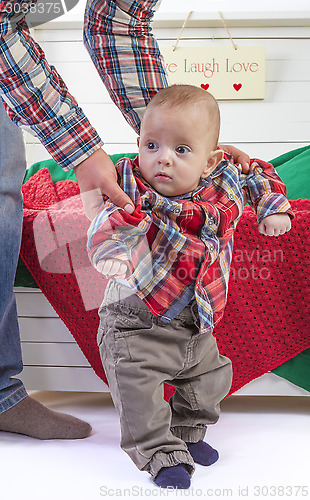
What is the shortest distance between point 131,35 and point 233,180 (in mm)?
335

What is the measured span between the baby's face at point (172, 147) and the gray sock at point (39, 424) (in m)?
0.54

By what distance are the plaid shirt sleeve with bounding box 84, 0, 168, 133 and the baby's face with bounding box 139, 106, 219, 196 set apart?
0.14 meters

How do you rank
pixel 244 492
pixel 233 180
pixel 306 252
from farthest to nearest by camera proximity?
pixel 306 252 → pixel 233 180 → pixel 244 492

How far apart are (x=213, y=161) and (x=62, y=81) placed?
293 mm

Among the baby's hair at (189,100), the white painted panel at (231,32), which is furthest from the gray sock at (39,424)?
the white painted panel at (231,32)

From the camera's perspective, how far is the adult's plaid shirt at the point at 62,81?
91 cm

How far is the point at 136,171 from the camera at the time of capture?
3.25 feet

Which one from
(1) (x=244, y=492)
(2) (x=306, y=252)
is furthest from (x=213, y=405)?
(2) (x=306, y=252)

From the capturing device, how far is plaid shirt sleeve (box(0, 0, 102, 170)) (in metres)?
0.91

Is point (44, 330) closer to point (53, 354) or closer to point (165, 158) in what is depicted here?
point (53, 354)

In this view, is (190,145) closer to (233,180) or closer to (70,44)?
(233,180)

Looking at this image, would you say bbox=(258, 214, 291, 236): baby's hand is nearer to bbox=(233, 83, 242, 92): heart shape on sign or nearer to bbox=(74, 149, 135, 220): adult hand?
bbox=(74, 149, 135, 220): adult hand

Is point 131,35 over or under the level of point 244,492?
over

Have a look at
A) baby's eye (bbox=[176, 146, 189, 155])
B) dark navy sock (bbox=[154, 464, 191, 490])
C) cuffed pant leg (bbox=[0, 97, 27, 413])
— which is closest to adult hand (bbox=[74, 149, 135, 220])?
baby's eye (bbox=[176, 146, 189, 155])
